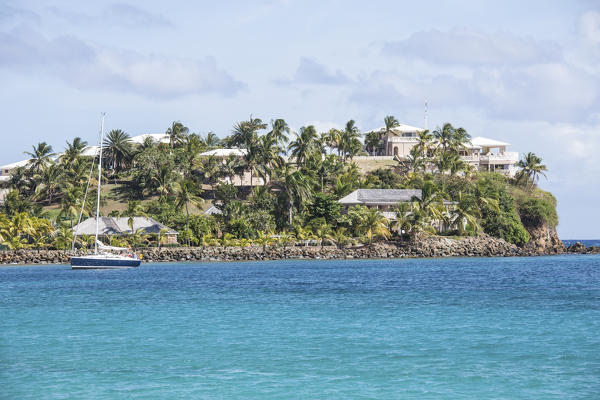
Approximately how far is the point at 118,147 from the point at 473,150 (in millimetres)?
54504

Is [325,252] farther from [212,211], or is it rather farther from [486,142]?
[486,142]

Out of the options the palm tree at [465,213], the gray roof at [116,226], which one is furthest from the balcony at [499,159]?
the gray roof at [116,226]

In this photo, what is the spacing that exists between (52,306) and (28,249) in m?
41.5

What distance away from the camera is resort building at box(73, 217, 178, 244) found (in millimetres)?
71688

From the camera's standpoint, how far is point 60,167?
97.2 m

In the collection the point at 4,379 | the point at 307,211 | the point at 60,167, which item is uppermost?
the point at 60,167

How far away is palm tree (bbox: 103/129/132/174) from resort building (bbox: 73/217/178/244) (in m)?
26.6

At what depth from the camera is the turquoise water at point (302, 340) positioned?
17250mm

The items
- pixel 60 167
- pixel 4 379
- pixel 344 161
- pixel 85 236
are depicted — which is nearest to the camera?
pixel 4 379

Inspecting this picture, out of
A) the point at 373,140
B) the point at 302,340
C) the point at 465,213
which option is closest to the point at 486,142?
the point at 373,140

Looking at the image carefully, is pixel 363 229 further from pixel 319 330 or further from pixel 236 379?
pixel 236 379

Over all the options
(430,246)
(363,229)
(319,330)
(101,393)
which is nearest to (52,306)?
(319,330)

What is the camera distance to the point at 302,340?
23844 millimetres

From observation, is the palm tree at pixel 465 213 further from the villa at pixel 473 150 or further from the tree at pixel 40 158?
the tree at pixel 40 158
